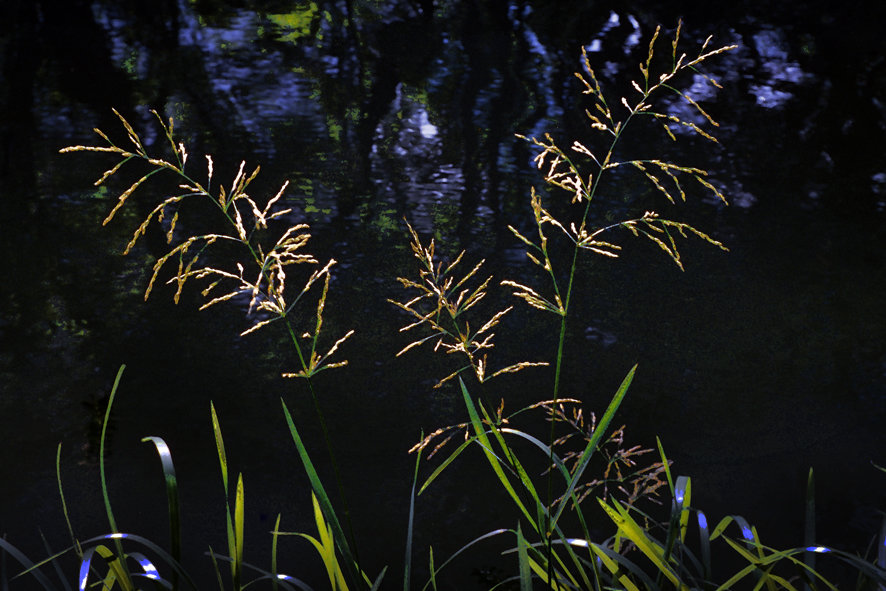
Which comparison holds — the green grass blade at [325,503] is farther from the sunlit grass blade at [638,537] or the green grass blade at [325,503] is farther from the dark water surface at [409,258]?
the dark water surface at [409,258]

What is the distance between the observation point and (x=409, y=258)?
2492 mm

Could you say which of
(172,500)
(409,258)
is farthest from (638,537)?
(409,258)

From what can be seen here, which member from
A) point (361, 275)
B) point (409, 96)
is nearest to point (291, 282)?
point (361, 275)

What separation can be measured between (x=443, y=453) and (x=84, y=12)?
11.1 ft

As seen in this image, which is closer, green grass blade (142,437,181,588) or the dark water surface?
green grass blade (142,437,181,588)

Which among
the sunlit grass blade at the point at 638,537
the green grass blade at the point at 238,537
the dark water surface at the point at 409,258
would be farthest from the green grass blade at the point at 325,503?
the dark water surface at the point at 409,258

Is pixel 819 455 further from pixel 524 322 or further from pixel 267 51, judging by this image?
pixel 267 51

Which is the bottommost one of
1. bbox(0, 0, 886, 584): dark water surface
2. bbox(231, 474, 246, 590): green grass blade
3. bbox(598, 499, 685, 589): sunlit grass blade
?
bbox(0, 0, 886, 584): dark water surface

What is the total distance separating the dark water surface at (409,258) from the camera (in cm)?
181

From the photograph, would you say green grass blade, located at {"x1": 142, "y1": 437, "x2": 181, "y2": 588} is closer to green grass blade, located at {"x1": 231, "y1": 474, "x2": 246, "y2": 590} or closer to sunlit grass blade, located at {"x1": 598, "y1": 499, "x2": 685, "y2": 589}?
green grass blade, located at {"x1": 231, "y1": 474, "x2": 246, "y2": 590}

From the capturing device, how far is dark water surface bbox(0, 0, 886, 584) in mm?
1808

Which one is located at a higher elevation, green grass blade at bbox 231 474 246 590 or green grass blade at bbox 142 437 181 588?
green grass blade at bbox 142 437 181 588

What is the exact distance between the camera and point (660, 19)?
12.8 ft

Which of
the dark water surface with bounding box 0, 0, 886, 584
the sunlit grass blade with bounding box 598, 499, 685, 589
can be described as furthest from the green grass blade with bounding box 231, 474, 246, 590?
the dark water surface with bounding box 0, 0, 886, 584
